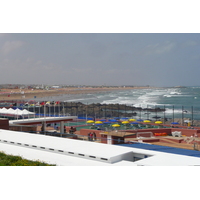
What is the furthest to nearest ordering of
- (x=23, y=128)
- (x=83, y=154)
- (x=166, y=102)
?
1. (x=166, y=102)
2. (x=23, y=128)
3. (x=83, y=154)

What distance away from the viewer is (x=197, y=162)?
32.4ft

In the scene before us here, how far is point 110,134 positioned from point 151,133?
1060 centimetres

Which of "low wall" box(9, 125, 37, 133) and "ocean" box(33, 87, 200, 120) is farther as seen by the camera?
"ocean" box(33, 87, 200, 120)

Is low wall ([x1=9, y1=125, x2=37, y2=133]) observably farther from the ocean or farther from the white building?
the ocean

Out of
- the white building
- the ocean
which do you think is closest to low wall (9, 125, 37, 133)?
the white building

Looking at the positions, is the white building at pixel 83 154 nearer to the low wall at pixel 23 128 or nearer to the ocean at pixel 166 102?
the low wall at pixel 23 128

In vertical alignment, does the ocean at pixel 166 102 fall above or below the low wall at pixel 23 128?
below

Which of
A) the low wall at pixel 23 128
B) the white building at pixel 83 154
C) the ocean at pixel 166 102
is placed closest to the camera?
the white building at pixel 83 154

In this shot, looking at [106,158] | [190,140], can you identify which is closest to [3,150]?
[106,158]

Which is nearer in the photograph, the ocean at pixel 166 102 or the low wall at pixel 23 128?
the low wall at pixel 23 128

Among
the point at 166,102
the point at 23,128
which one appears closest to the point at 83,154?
the point at 23,128

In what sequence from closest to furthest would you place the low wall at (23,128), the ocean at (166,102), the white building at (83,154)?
the white building at (83,154) < the low wall at (23,128) < the ocean at (166,102)

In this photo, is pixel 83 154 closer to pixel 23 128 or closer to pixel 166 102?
pixel 23 128

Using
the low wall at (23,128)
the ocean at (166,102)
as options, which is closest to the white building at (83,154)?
the low wall at (23,128)
